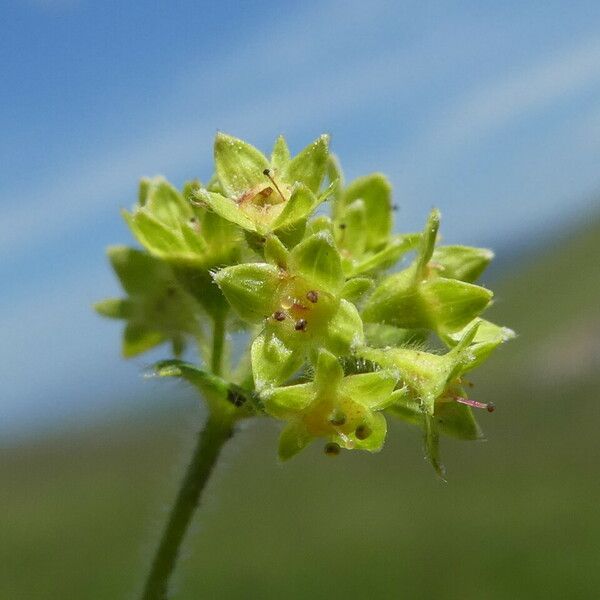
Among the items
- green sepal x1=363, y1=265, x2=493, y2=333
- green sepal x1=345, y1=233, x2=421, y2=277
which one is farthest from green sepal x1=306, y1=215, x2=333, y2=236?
green sepal x1=363, y1=265, x2=493, y2=333

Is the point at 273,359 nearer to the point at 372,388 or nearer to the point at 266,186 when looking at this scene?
the point at 372,388

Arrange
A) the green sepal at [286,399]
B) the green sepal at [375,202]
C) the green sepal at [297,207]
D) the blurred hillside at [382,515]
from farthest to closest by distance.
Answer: the blurred hillside at [382,515] < the green sepal at [375,202] < the green sepal at [297,207] < the green sepal at [286,399]

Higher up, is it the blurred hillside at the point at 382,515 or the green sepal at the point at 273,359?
the green sepal at the point at 273,359

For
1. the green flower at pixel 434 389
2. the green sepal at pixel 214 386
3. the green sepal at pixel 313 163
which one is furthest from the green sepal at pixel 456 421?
the green sepal at pixel 313 163

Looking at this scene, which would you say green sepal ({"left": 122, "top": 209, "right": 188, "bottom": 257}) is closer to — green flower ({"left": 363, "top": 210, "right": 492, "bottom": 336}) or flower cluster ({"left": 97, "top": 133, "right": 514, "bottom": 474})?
flower cluster ({"left": 97, "top": 133, "right": 514, "bottom": 474})

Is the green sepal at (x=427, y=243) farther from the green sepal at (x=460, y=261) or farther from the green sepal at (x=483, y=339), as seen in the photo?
the green sepal at (x=483, y=339)

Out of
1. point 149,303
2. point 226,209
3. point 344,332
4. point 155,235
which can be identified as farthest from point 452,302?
point 149,303

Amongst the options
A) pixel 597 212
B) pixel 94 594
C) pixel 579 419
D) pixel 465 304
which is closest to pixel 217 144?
pixel 465 304
